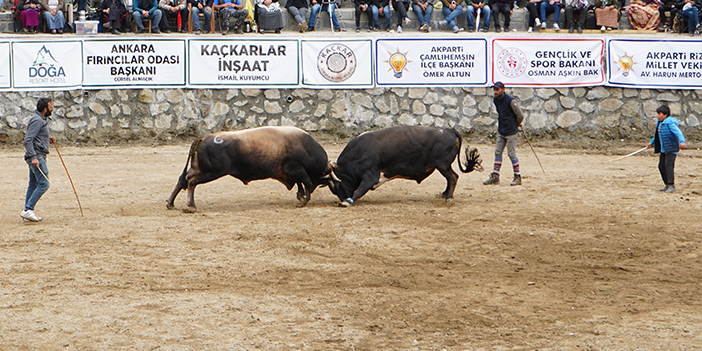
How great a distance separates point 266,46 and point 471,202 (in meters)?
7.25

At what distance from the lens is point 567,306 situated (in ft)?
22.0

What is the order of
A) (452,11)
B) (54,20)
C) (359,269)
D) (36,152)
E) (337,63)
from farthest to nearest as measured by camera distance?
(452,11) < (54,20) < (337,63) < (36,152) < (359,269)

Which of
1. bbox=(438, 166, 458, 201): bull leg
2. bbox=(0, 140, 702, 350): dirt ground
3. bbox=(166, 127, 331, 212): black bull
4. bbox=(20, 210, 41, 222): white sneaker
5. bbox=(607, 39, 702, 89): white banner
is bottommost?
bbox=(0, 140, 702, 350): dirt ground

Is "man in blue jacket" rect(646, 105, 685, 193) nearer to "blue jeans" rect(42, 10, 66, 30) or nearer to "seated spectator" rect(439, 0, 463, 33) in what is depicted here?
"seated spectator" rect(439, 0, 463, 33)

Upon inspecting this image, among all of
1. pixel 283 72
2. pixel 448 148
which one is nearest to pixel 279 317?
pixel 448 148

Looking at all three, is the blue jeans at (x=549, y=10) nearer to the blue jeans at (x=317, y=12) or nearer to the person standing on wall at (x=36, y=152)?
the blue jeans at (x=317, y=12)

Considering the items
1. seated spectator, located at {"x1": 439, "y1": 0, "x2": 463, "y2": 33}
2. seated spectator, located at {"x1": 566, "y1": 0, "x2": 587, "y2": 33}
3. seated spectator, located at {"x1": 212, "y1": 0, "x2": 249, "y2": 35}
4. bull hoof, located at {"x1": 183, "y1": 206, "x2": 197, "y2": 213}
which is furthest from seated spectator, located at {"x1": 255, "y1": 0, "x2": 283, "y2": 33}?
bull hoof, located at {"x1": 183, "y1": 206, "x2": 197, "y2": 213}

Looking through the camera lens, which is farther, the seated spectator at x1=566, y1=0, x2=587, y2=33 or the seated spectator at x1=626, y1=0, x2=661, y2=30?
the seated spectator at x1=626, y1=0, x2=661, y2=30

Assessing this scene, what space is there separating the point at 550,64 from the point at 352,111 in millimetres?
4474

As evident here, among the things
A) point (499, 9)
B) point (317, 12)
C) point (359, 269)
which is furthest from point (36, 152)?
point (499, 9)

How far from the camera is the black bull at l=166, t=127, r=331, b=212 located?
10.5m

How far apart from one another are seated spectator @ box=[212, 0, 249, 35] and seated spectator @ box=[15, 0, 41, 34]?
4031mm

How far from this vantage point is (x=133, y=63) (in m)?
16.4

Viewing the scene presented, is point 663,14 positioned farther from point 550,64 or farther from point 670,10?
point 550,64
